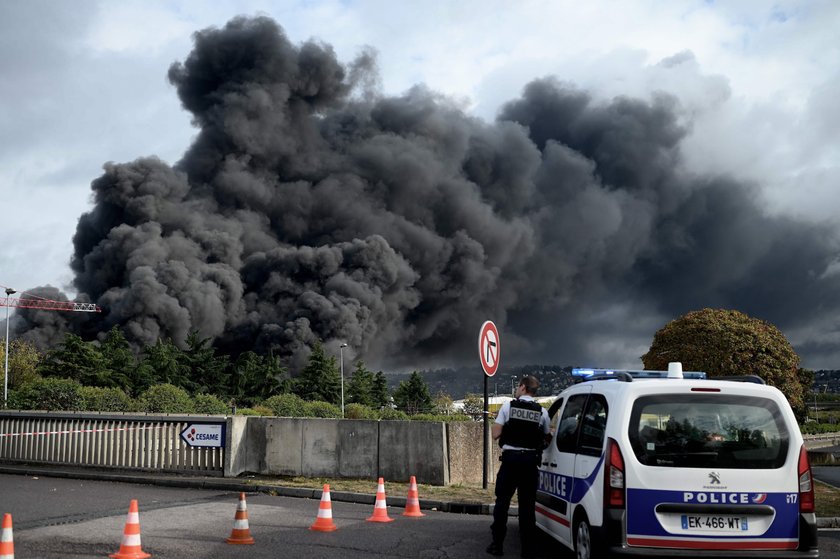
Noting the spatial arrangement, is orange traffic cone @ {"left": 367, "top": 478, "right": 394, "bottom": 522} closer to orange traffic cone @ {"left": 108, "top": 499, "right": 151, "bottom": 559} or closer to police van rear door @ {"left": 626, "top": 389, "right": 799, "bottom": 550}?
orange traffic cone @ {"left": 108, "top": 499, "right": 151, "bottom": 559}

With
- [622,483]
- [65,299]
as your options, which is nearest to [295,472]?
[622,483]

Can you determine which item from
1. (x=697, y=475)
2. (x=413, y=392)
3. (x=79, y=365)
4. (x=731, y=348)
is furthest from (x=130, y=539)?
(x=413, y=392)

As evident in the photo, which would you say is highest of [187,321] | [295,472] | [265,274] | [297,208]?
[297,208]

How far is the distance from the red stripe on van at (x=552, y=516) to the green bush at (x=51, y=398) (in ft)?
81.2

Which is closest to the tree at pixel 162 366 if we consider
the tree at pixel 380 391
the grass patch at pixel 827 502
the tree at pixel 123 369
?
the tree at pixel 123 369

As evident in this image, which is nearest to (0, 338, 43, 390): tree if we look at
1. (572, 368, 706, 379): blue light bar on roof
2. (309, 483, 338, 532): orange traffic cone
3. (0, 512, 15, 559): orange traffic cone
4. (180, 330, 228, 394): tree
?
(180, 330, 228, 394): tree

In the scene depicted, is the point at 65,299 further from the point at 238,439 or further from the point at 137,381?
the point at 238,439

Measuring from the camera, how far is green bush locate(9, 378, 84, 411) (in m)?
27.9

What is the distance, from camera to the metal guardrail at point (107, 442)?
494 inches

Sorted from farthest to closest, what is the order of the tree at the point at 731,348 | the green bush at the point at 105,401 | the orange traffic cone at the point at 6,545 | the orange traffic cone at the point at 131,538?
the tree at the point at 731,348 < the green bush at the point at 105,401 < the orange traffic cone at the point at 131,538 < the orange traffic cone at the point at 6,545

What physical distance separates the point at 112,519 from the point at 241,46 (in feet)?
295

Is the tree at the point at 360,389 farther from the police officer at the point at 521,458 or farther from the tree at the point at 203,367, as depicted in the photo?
the police officer at the point at 521,458

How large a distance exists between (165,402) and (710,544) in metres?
29.4

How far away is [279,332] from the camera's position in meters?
77.1
